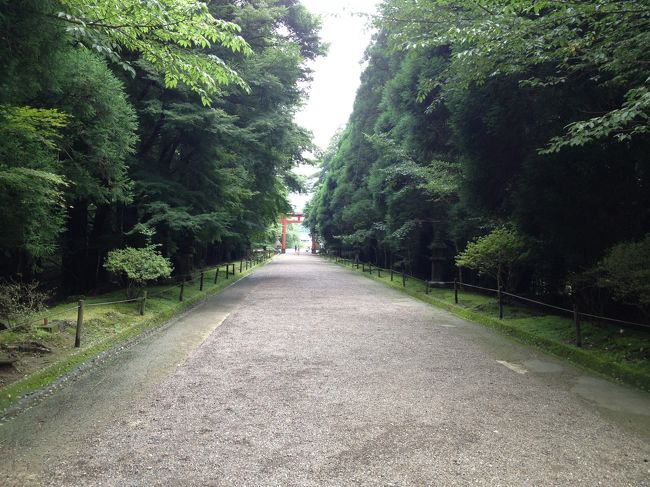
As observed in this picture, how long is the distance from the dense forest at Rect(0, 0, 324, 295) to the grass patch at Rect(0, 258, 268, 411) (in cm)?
138

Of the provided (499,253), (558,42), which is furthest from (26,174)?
(499,253)

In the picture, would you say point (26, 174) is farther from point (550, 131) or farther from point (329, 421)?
point (550, 131)

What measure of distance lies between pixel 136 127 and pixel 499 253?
900 cm

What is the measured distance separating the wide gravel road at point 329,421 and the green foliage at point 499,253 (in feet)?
11.0

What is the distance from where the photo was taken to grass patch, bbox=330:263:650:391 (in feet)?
18.7

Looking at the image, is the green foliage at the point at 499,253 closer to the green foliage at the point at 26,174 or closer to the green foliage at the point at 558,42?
the green foliage at the point at 558,42

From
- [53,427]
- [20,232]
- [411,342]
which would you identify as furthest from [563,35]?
[20,232]

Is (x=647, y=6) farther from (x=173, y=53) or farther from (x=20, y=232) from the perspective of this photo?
(x=20, y=232)

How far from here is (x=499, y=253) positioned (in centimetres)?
1037

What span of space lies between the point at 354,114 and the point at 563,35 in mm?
26549

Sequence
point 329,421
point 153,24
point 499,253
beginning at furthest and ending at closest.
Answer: point 499,253 < point 153,24 < point 329,421

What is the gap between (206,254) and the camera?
29.4 m

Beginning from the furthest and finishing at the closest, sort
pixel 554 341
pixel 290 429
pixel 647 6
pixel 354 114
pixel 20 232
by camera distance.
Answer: pixel 354 114
pixel 554 341
pixel 20 232
pixel 647 6
pixel 290 429

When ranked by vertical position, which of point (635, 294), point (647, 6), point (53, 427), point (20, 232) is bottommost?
point (53, 427)
